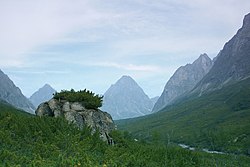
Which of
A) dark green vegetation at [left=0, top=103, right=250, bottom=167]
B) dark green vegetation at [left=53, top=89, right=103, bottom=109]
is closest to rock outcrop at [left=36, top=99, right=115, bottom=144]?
dark green vegetation at [left=53, top=89, right=103, bottom=109]

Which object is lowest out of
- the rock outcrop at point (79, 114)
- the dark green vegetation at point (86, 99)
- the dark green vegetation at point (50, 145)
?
the dark green vegetation at point (50, 145)

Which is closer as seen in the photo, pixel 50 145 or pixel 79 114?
pixel 50 145

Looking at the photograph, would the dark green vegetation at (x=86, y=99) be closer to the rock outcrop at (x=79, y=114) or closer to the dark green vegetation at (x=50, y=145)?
the rock outcrop at (x=79, y=114)

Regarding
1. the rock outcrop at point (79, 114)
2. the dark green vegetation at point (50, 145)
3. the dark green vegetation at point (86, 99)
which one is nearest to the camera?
the dark green vegetation at point (50, 145)

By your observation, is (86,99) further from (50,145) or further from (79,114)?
(50,145)

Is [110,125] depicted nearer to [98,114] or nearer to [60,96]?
[98,114]

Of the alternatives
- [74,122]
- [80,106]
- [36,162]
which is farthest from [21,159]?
[80,106]

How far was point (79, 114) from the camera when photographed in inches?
2493

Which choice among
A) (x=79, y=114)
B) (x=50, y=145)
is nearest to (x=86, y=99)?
(x=79, y=114)

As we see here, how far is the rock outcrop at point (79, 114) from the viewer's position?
61.9m

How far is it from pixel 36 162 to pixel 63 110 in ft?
115

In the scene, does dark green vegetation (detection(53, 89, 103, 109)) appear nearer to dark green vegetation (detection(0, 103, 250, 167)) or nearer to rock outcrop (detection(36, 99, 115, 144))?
rock outcrop (detection(36, 99, 115, 144))

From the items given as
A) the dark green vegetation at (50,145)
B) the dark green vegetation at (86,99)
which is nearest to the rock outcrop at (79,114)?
the dark green vegetation at (86,99)

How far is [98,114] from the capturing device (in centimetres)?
6600
